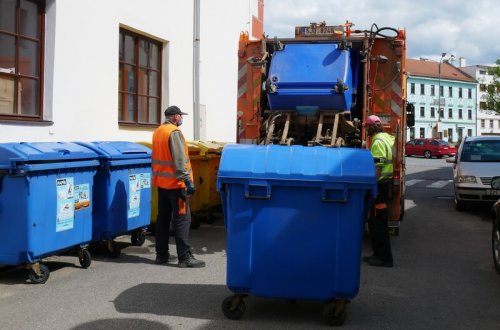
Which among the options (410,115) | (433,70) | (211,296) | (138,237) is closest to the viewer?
A: (211,296)

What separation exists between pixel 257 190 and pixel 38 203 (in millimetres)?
2492

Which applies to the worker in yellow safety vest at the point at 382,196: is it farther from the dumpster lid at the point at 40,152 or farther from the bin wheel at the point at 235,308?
the dumpster lid at the point at 40,152

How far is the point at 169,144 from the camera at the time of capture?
6598 mm

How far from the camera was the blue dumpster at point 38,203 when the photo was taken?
5.65 meters

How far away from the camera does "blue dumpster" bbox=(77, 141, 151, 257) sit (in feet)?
22.6

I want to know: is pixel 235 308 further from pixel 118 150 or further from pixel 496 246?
pixel 496 246

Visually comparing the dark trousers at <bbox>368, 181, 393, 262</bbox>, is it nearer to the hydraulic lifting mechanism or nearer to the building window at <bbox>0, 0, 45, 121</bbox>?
the hydraulic lifting mechanism

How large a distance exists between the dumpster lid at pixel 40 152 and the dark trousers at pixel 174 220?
99 cm

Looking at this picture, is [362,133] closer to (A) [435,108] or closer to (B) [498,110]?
(B) [498,110]

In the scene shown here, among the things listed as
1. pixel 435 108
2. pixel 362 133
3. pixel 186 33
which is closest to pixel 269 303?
pixel 362 133

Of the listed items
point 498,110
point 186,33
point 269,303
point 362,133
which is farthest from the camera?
point 498,110

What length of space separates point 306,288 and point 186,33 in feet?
29.5

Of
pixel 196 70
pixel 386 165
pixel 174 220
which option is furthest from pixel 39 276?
pixel 196 70

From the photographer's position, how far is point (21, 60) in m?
8.04
